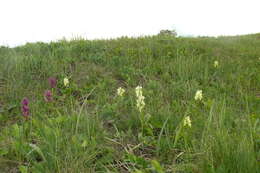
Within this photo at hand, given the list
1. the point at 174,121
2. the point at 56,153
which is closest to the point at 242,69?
the point at 174,121

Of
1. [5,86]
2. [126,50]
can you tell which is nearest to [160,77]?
[126,50]

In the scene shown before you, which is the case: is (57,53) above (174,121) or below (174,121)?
above

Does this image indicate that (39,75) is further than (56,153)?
Yes

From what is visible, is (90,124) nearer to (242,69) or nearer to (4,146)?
(4,146)

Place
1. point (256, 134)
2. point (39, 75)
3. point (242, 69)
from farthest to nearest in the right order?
point (242, 69) → point (39, 75) → point (256, 134)

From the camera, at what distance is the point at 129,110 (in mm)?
2957

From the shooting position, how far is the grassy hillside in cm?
170

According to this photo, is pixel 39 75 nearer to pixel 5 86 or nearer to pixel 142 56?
pixel 5 86

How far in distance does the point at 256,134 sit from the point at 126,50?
13.6ft

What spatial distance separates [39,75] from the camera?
4.20m

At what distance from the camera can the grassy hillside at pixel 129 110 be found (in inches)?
66.7

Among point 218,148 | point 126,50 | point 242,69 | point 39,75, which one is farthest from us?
point 126,50

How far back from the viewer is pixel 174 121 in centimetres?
247

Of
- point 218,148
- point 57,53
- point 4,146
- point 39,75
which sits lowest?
point 4,146
